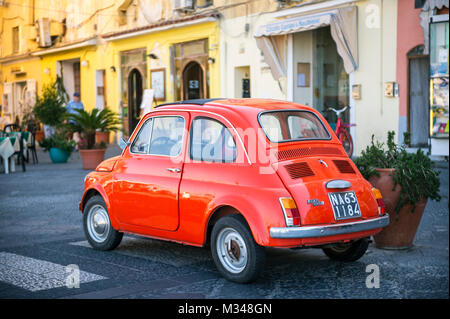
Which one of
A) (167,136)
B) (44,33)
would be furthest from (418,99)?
(44,33)

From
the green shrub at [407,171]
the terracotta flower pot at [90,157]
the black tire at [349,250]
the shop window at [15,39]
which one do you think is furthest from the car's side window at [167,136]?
the shop window at [15,39]

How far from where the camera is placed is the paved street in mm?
5422

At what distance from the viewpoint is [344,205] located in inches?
224

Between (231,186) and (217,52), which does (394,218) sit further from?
(217,52)

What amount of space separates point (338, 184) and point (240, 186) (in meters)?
0.84

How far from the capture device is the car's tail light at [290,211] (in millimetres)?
5355

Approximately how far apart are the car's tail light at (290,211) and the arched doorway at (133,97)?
23366 mm

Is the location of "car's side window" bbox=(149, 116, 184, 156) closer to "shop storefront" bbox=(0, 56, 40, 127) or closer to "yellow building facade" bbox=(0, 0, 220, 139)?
"yellow building facade" bbox=(0, 0, 220, 139)

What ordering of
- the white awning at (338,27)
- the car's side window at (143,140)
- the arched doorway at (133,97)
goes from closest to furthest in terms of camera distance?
the car's side window at (143,140) < the white awning at (338,27) < the arched doorway at (133,97)

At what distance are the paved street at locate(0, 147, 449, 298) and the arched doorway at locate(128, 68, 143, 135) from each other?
19338 mm

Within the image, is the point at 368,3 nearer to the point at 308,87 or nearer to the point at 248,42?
the point at 308,87

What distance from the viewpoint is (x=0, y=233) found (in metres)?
8.56

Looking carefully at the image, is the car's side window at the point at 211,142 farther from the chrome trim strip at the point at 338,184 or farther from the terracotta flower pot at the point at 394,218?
the terracotta flower pot at the point at 394,218

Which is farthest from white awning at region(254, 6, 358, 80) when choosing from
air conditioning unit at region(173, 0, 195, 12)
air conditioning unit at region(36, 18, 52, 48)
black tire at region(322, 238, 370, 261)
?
air conditioning unit at region(36, 18, 52, 48)
